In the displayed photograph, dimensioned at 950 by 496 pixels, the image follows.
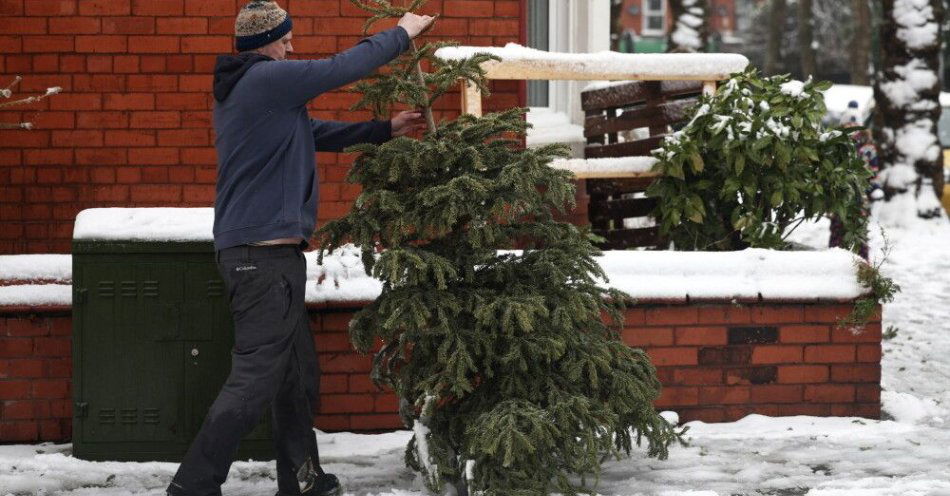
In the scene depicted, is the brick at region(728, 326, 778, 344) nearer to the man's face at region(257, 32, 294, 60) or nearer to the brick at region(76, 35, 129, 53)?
the man's face at region(257, 32, 294, 60)

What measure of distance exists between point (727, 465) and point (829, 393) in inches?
37.6

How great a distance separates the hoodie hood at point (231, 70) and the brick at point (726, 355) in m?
2.56

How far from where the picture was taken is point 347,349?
569 centimetres

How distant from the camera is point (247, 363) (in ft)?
14.7

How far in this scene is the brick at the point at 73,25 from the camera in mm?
6129

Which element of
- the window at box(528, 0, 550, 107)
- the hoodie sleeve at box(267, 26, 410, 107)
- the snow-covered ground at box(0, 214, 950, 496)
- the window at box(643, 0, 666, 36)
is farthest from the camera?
the window at box(643, 0, 666, 36)

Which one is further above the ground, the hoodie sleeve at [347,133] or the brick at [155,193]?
the hoodie sleeve at [347,133]

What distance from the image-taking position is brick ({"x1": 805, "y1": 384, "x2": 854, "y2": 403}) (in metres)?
5.95

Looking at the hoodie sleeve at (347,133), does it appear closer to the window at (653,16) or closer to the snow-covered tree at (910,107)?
the snow-covered tree at (910,107)

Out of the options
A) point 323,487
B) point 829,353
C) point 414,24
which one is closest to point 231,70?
point 414,24

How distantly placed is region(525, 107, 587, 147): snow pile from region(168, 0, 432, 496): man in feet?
11.0

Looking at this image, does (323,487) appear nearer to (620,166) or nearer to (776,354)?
(776,354)

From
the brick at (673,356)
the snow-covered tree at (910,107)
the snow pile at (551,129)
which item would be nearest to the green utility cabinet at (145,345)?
the brick at (673,356)

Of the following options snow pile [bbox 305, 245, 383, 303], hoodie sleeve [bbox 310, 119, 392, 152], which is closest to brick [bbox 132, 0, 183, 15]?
snow pile [bbox 305, 245, 383, 303]
